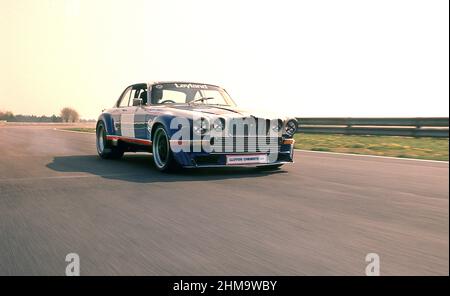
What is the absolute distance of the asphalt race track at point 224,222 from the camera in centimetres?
305

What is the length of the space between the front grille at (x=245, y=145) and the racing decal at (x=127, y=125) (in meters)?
2.34

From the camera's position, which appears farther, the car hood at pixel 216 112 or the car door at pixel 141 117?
the car door at pixel 141 117

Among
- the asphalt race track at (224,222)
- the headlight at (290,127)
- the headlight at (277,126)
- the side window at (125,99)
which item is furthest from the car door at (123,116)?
the headlight at (290,127)

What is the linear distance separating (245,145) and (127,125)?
9.36 feet

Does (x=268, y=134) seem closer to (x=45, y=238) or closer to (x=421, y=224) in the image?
(x=421, y=224)

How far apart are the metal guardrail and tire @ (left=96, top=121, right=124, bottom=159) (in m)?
10.3

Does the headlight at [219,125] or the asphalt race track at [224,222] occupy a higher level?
the headlight at [219,125]

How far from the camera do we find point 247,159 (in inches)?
299

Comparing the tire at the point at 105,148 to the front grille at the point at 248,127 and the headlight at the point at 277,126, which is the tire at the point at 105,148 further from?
the headlight at the point at 277,126

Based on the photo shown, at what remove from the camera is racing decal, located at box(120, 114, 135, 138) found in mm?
9264

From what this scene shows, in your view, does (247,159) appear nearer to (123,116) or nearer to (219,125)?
(219,125)

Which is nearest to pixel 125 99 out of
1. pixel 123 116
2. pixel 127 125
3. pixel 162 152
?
pixel 123 116

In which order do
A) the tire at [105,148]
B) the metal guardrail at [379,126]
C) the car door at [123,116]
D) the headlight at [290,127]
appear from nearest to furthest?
the headlight at [290,127]
the car door at [123,116]
the tire at [105,148]
the metal guardrail at [379,126]
